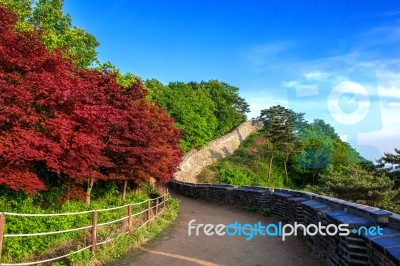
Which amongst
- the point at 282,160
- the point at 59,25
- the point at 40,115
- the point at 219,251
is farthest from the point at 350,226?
the point at 282,160

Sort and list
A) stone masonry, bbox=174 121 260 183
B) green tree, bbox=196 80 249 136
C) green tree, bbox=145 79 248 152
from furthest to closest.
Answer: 1. green tree, bbox=196 80 249 136
2. green tree, bbox=145 79 248 152
3. stone masonry, bbox=174 121 260 183

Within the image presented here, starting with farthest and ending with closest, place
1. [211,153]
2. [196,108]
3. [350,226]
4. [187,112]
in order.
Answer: [211,153]
[196,108]
[187,112]
[350,226]

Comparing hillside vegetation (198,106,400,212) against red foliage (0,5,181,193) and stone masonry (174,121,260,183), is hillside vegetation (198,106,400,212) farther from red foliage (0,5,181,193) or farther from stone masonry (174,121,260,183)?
red foliage (0,5,181,193)

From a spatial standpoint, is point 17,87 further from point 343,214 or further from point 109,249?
point 343,214

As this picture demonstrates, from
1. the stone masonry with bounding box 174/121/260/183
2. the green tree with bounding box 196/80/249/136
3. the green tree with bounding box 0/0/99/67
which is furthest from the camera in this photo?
the green tree with bounding box 196/80/249/136

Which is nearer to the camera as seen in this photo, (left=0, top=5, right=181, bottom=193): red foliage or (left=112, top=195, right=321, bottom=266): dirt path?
(left=112, top=195, right=321, bottom=266): dirt path

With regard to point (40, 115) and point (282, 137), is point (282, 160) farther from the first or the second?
point (40, 115)

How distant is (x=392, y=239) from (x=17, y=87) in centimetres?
738

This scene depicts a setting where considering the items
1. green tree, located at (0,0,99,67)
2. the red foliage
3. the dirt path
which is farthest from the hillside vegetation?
the red foliage

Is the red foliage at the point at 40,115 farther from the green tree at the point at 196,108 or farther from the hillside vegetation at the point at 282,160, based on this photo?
A: the hillside vegetation at the point at 282,160

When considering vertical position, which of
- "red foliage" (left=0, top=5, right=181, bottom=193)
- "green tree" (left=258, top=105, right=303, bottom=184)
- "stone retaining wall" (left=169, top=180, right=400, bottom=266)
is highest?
"green tree" (left=258, top=105, right=303, bottom=184)

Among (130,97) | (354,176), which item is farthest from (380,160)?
(130,97)

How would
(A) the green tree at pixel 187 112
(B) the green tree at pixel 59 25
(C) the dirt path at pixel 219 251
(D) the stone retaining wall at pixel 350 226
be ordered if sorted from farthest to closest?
(A) the green tree at pixel 187 112 < (B) the green tree at pixel 59 25 < (C) the dirt path at pixel 219 251 < (D) the stone retaining wall at pixel 350 226

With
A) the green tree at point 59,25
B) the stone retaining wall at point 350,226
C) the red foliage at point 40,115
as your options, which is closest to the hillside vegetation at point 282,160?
the green tree at point 59,25
